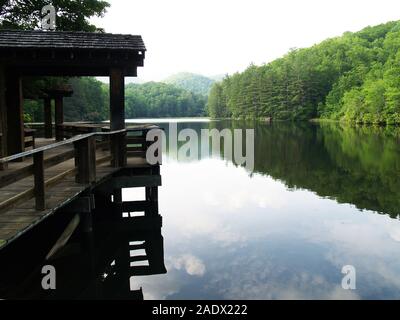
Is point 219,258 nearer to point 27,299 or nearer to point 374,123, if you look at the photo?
point 27,299

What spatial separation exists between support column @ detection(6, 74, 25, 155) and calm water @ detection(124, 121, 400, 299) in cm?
465

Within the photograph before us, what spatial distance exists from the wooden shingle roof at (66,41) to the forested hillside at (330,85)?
1993 inches

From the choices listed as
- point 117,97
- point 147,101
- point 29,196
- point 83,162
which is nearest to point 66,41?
point 117,97

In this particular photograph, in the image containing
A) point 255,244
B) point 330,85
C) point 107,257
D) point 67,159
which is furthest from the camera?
point 330,85

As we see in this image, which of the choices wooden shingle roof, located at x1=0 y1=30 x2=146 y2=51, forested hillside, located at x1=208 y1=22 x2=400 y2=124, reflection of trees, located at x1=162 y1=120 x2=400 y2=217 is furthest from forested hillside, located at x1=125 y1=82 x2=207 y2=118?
wooden shingle roof, located at x1=0 y1=30 x2=146 y2=51

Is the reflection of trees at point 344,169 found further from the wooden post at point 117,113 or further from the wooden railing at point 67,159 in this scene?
the wooden railing at point 67,159

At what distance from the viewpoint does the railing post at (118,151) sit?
10945mm

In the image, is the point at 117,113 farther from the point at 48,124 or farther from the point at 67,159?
Answer: the point at 48,124

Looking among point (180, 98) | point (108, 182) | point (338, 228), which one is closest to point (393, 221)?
point (338, 228)

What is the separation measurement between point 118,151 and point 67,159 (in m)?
2.51

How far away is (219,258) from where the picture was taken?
9.62 meters

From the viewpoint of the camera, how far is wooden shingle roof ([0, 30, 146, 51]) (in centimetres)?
1002

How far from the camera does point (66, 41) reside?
33.8 ft

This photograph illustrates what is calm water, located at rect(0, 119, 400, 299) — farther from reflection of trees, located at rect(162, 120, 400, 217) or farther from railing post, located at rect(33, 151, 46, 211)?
railing post, located at rect(33, 151, 46, 211)
